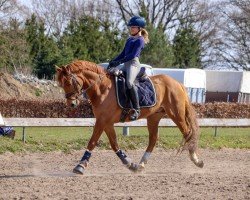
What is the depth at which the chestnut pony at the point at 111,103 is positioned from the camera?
12.0 metres

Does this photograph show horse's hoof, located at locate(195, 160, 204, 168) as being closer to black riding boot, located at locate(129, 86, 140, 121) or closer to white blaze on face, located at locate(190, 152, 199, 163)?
white blaze on face, located at locate(190, 152, 199, 163)

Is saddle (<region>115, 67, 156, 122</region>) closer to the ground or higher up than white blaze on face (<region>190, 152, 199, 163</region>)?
higher up

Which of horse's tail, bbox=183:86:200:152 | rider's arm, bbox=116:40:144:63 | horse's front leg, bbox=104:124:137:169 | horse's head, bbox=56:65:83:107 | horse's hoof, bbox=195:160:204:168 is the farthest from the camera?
horse's tail, bbox=183:86:200:152

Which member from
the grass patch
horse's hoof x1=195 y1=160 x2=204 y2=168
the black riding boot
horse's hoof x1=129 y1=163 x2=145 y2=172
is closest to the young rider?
the black riding boot

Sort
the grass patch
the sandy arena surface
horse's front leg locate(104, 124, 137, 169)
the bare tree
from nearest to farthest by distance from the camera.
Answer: the sandy arena surface
horse's front leg locate(104, 124, 137, 169)
the grass patch
the bare tree

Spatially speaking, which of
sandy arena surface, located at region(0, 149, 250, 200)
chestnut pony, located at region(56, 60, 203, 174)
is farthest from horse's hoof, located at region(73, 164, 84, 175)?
sandy arena surface, located at region(0, 149, 250, 200)

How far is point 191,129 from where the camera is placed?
13.7m

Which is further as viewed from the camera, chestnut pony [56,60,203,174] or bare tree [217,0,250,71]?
bare tree [217,0,250,71]

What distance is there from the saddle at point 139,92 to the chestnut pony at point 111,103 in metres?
0.11

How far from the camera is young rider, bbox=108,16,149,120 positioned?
1243 centimetres

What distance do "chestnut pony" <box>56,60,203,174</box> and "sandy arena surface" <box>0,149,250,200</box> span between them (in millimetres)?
530

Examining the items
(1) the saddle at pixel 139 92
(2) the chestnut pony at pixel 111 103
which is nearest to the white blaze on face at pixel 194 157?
(2) the chestnut pony at pixel 111 103

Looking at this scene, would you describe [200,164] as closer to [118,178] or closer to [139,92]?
[139,92]

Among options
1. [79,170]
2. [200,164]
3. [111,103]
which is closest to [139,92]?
[111,103]
